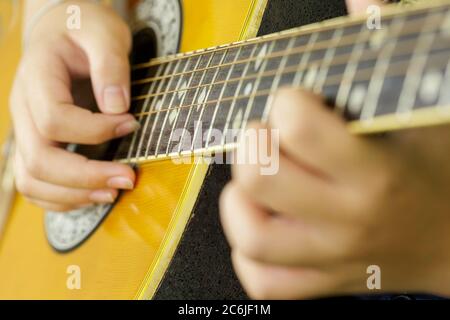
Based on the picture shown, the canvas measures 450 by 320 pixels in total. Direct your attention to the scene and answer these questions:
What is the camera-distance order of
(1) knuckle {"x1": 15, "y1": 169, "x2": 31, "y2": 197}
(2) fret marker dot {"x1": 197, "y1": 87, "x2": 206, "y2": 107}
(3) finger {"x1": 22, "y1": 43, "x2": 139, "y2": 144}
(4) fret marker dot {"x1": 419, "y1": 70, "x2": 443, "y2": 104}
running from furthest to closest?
(1) knuckle {"x1": 15, "y1": 169, "x2": 31, "y2": 197}
(3) finger {"x1": 22, "y1": 43, "x2": 139, "y2": 144}
(2) fret marker dot {"x1": 197, "y1": 87, "x2": 206, "y2": 107}
(4) fret marker dot {"x1": 419, "y1": 70, "x2": 443, "y2": 104}

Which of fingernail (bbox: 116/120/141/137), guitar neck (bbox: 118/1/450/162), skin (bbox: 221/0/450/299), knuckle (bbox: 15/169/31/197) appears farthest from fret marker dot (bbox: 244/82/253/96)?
knuckle (bbox: 15/169/31/197)

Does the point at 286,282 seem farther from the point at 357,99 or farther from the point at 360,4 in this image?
the point at 360,4

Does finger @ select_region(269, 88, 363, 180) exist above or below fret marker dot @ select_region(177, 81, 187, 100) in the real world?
below

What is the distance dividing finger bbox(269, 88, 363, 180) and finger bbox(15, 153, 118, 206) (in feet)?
1.40

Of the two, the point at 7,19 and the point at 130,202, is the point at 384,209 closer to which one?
the point at 130,202

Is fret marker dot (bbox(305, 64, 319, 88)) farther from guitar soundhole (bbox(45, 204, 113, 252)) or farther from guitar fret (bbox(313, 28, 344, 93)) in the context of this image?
guitar soundhole (bbox(45, 204, 113, 252))

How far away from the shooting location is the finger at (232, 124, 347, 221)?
385 millimetres

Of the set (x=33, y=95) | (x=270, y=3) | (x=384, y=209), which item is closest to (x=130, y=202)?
(x=33, y=95)

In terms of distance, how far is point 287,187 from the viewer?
0.39 m

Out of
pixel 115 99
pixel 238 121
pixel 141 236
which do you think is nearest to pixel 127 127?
pixel 115 99

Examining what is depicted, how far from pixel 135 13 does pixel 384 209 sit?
2.21ft

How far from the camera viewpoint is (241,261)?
0.45 m

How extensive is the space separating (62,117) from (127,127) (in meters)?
0.09

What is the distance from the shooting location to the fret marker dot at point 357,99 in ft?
1.31
